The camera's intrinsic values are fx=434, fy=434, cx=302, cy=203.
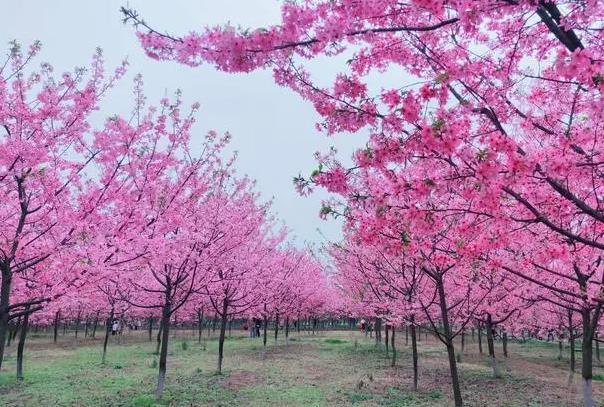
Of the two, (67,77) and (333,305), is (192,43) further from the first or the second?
(333,305)

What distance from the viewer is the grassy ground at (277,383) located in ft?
40.0

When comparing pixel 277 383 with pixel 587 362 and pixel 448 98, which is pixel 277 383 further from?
pixel 448 98

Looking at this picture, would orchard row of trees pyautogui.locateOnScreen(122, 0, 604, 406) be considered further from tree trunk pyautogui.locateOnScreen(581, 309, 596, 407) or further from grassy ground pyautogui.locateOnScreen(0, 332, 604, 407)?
grassy ground pyautogui.locateOnScreen(0, 332, 604, 407)

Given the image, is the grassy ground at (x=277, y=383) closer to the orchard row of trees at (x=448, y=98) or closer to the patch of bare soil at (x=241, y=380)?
the patch of bare soil at (x=241, y=380)

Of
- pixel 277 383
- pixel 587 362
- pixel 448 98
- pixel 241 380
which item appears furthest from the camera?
pixel 241 380

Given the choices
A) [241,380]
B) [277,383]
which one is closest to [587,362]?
[277,383]

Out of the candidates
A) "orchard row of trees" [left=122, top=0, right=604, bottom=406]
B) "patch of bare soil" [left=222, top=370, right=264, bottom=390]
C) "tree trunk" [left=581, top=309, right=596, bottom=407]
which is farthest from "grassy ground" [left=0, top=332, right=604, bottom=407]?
"orchard row of trees" [left=122, top=0, right=604, bottom=406]

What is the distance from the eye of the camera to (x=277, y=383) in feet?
49.0

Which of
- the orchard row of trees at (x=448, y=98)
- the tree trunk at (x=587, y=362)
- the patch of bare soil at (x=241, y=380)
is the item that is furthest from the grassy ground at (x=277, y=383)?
the orchard row of trees at (x=448, y=98)

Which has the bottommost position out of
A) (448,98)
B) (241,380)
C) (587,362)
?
(241,380)

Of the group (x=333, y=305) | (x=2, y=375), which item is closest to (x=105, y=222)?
(x=2, y=375)

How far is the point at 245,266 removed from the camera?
1561 cm

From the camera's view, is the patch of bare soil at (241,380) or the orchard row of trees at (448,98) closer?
the orchard row of trees at (448,98)

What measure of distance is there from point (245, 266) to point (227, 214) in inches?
141
